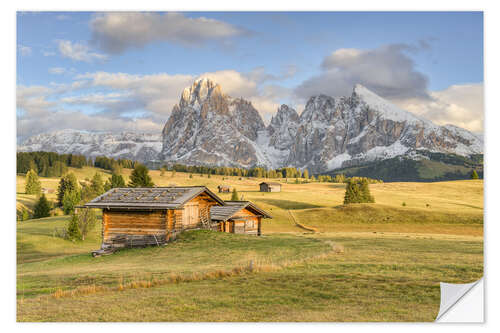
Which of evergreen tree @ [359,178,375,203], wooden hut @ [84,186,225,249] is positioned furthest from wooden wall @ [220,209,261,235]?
evergreen tree @ [359,178,375,203]

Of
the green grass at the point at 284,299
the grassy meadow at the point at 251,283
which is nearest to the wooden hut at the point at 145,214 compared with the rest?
the grassy meadow at the point at 251,283

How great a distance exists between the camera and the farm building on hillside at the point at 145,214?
26.7 metres

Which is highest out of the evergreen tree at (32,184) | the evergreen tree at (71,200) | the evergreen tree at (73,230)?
the evergreen tree at (32,184)

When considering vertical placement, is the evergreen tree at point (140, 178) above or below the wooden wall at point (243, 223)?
above

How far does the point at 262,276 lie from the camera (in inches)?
573

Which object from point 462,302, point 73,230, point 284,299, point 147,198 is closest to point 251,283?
point 284,299

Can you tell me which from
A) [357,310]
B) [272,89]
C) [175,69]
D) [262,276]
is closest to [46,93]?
[175,69]

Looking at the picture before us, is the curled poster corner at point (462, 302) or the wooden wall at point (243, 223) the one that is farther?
the wooden wall at point (243, 223)

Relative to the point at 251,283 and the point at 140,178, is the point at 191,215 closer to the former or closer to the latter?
the point at 251,283

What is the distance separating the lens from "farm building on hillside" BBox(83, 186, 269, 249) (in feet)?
87.7

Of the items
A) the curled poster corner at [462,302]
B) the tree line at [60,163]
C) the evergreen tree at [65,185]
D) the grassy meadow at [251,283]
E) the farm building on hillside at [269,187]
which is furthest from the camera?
the farm building on hillside at [269,187]

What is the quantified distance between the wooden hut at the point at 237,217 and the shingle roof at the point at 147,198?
385 centimetres

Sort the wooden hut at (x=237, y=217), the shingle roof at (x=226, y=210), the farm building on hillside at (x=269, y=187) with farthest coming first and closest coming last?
the farm building on hillside at (x=269, y=187)
the wooden hut at (x=237, y=217)
the shingle roof at (x=226, y=210)

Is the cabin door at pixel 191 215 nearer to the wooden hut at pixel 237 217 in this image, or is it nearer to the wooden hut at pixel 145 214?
the wooden hut at pixel 145 214
